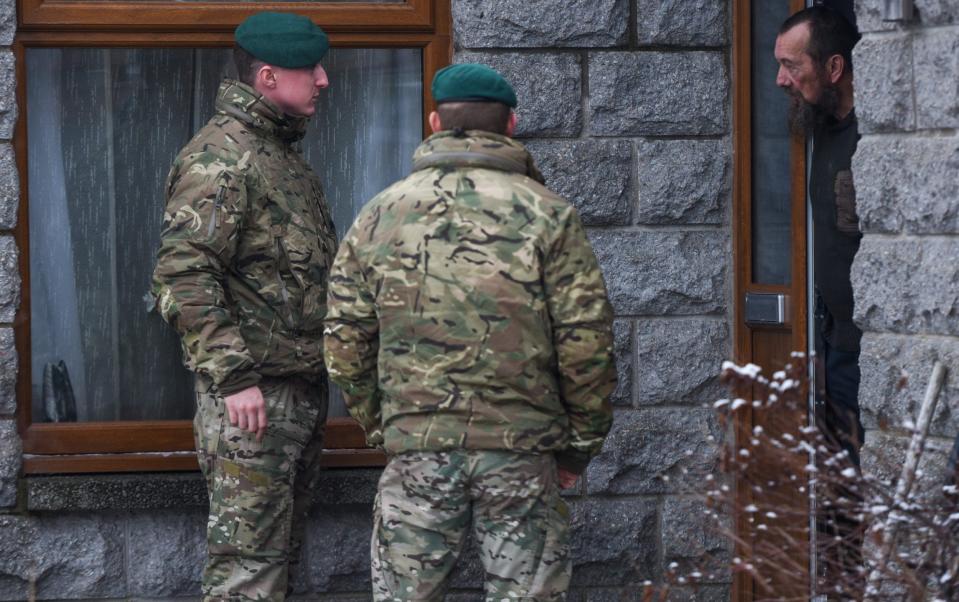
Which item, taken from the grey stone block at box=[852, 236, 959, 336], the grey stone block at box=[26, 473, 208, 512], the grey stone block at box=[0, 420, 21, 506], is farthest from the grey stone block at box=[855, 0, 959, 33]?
the grey stone block at box=[0, 420, 21, 506]

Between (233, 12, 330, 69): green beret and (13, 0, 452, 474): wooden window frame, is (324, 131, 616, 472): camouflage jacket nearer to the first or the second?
(233, 12, 330, 69): green beret

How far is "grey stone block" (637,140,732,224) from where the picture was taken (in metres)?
5.84

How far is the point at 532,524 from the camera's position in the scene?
4.13 meters

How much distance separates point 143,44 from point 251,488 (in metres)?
1.90

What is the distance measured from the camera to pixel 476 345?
4.05m

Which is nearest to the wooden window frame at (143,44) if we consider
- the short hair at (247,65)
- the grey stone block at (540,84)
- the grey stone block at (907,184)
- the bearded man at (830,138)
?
the grey stone block at (540,84)

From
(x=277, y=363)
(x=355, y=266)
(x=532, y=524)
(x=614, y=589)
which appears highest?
(x=355, y=266)

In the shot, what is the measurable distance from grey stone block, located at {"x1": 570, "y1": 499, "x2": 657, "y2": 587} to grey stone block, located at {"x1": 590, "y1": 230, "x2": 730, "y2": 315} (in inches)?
30.0

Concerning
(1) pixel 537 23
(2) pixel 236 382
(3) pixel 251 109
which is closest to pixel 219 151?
(3) pixel 251 109

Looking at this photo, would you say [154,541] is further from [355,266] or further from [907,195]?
[907,195]

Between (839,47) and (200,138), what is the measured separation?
2238 millimetres

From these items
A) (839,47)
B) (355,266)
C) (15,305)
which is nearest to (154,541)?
(15,305)

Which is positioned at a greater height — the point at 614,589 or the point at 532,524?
the point at 532,524

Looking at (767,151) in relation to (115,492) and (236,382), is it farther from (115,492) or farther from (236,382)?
(115,492)
